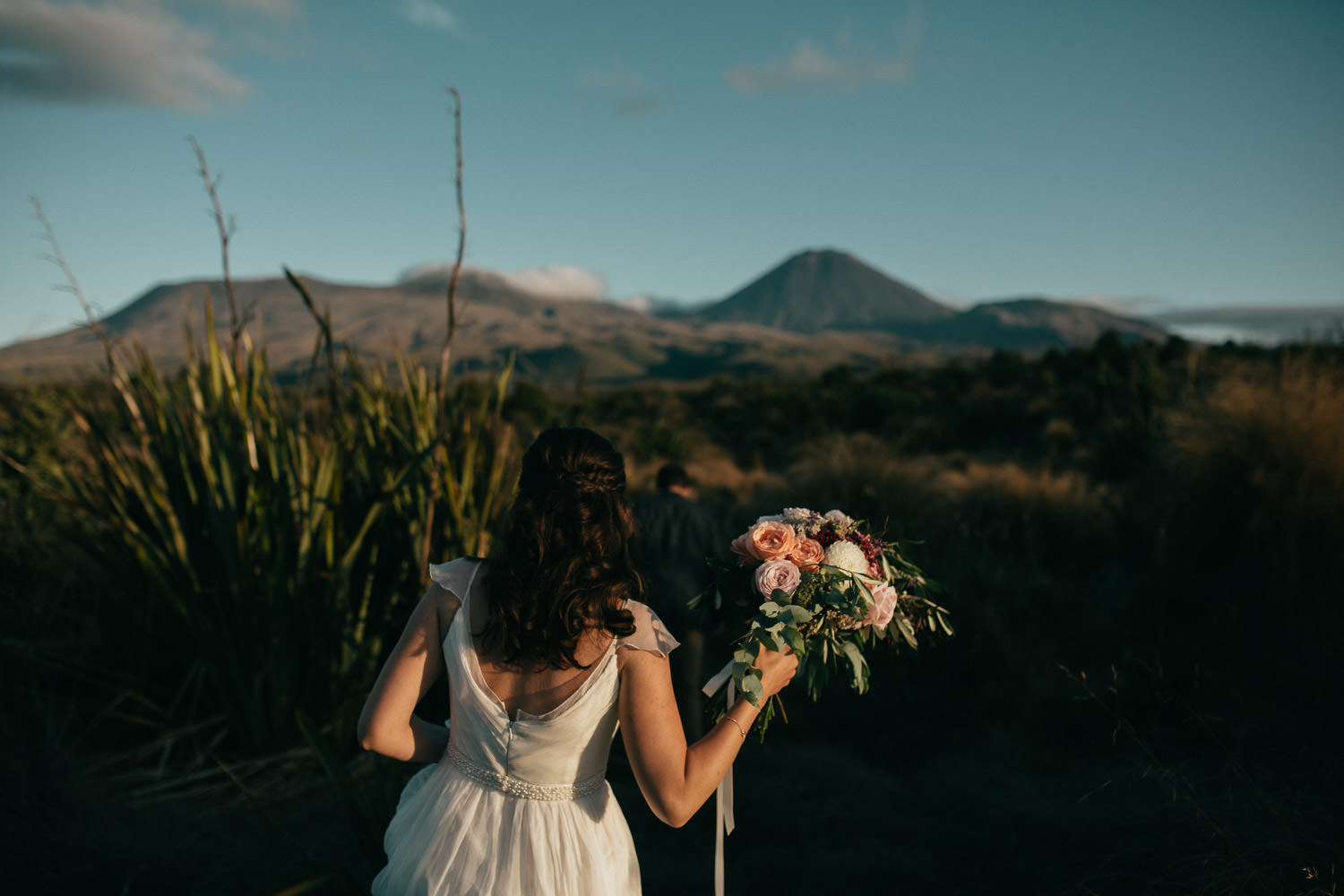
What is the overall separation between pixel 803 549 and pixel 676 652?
105 inches

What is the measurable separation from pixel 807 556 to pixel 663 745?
0.55 m

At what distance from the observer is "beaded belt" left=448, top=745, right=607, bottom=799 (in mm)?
1654

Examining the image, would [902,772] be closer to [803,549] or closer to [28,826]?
[803,549]

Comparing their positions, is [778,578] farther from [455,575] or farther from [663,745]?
[455,575]

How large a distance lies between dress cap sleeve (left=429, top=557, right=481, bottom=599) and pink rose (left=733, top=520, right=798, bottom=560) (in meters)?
0.62

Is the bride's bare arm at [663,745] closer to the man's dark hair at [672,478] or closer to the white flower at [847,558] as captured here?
the white flower at [847,558]

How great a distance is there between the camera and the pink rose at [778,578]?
5.47 ft

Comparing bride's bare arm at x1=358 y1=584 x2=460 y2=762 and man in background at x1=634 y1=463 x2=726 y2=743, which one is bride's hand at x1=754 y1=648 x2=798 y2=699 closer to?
bride's bare arm at x1=358 y1=584 x2=460 y2=762

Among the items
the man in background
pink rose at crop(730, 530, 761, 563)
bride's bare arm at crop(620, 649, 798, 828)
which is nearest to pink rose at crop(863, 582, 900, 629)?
pink rose at crop(730, 530, 761, 563)

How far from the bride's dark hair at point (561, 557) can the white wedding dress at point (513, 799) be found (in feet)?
0.26

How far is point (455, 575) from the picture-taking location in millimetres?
1629

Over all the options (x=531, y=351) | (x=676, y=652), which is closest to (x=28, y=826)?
(x=676, y=652)

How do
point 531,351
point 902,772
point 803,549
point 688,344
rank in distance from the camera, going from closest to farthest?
point 803,549
point 902,772
point 531,351
point 688,344

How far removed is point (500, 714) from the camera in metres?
1.59
